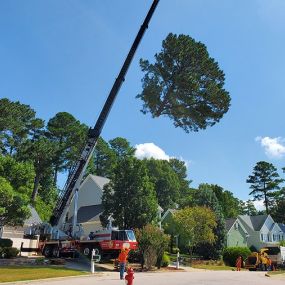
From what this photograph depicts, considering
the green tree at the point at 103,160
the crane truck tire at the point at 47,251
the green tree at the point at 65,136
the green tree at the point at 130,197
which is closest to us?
the crane truck tire at the point at 47,251

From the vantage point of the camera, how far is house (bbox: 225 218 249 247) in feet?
204

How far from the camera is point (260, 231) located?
7025 cm

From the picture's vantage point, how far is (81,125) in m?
74.1

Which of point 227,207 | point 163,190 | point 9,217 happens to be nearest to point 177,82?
point 9,217

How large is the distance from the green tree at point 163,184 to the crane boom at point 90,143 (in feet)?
178

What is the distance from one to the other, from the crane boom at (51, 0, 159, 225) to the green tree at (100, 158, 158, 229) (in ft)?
31.4

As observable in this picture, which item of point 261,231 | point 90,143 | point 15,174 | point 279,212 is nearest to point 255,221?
point 261,231

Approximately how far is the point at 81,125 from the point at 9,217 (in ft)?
150

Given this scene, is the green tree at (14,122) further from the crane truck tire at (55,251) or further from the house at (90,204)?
the crane truck tire at (55,251)

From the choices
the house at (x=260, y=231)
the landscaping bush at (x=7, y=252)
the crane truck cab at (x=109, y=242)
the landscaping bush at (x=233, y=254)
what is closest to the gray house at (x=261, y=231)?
the house at (x=260, y=231)

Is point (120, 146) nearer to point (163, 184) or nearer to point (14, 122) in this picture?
point (163, 184)

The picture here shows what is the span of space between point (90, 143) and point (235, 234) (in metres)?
42.6

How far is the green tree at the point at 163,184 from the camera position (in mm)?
84125

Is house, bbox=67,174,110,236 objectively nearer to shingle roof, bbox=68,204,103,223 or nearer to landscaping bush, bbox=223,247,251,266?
shingle roof, bbox=68,204,103,223
